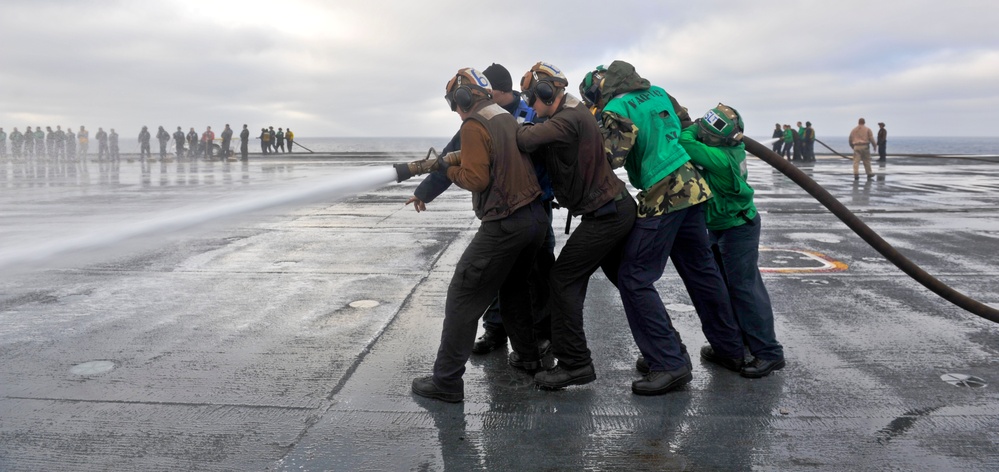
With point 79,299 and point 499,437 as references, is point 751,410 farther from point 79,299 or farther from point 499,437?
point 79,299

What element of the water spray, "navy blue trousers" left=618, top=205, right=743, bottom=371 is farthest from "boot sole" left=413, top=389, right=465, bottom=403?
the water spray

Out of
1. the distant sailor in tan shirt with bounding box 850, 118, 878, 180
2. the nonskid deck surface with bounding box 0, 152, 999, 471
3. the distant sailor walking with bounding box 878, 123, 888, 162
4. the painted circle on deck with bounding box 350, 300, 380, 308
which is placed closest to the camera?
the nonskid deck surface with bounding box 0, 152, 999, 471

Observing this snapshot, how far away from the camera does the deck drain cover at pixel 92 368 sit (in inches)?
175

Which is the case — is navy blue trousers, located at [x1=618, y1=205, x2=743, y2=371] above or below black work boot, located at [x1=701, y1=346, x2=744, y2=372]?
above

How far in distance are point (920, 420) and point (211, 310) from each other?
4757 millimetres

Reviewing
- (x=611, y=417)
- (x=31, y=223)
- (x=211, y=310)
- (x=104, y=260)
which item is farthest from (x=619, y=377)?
(x=31, y=223)

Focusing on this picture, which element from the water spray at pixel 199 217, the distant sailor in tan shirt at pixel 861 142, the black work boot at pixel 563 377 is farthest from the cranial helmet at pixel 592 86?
the distant sailor in tan shirt at pixel 861 142

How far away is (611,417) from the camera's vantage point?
12.6 ft

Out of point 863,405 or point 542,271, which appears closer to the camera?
point 863,405

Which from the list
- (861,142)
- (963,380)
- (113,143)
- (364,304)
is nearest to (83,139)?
(113,143)

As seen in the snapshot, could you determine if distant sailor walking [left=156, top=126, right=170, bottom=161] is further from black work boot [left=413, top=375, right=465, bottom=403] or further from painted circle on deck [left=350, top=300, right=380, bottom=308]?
black work boot [left=413, top=375, right=465, bottom=403]

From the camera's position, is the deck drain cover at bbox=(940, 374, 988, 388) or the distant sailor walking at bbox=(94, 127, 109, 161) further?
the distant sailor walking at bbox=(94, 127, 109, 161)

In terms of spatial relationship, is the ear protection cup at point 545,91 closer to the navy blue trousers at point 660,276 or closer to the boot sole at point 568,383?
the navy blue trousers at point 660,276

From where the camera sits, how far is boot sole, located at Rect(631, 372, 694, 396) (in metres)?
4.11
